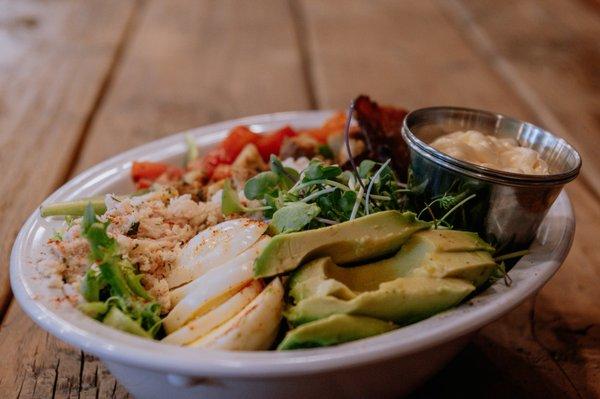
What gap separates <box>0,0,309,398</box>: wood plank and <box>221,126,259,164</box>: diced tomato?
632mm

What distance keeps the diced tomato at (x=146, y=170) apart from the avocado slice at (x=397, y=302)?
1.00m

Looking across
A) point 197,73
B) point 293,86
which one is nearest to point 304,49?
point 293,86

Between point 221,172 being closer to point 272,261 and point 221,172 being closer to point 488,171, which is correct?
point 272,261

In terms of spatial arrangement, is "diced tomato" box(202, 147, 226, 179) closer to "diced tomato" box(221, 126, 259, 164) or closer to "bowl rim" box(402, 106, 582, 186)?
"diced tomato" box(221, 126, 259, 164)

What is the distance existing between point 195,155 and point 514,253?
1.28 metres

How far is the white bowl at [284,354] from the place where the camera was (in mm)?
1192

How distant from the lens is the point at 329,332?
1282 mm

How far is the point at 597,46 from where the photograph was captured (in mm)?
4129

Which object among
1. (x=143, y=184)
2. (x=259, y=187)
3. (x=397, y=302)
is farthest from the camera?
(x=143, y=184)

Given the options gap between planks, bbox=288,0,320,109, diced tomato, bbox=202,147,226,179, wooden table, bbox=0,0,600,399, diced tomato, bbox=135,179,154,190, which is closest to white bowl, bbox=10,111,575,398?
wooden table, bbox=0,0,600,399

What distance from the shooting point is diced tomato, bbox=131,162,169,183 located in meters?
2.18

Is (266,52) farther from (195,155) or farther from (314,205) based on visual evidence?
(314,205)

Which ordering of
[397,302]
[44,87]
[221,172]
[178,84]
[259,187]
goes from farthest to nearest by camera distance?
1. [178,84]
2. [44,87]
3. [221,172]
4. [259,187]
5. [397,302]

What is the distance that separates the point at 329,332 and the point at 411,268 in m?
0.29
